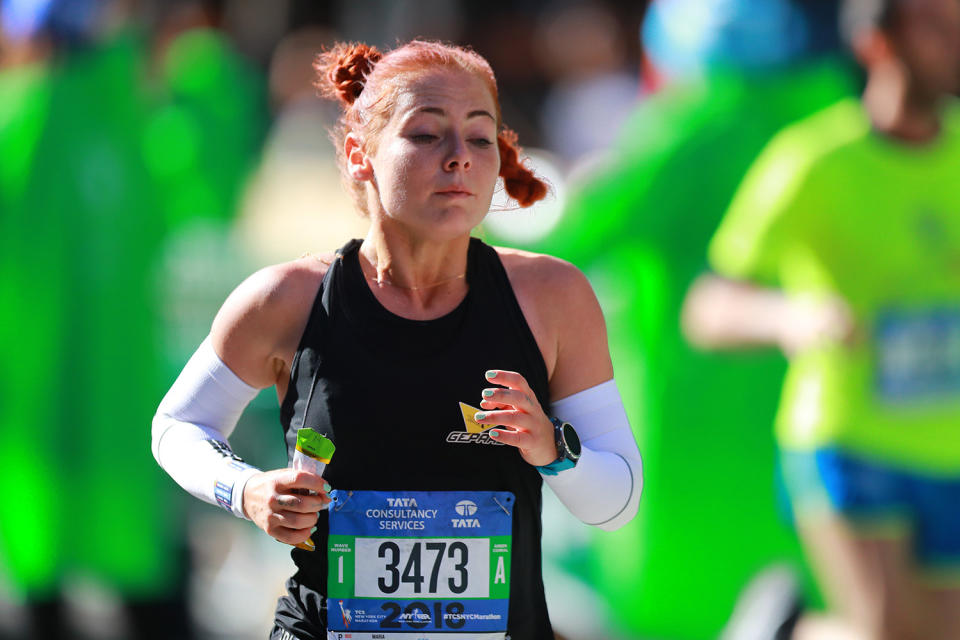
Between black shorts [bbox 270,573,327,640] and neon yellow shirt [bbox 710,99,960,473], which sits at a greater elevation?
neon yellow shirt [bbox 710,99,960,473]

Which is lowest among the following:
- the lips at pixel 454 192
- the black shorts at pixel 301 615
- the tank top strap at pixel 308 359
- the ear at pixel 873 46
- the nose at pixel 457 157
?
the black shorts at pixel 301 615

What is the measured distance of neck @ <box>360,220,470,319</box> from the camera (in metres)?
2.63

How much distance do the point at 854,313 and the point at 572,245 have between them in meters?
1.26

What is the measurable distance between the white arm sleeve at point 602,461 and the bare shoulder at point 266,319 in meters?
0.50

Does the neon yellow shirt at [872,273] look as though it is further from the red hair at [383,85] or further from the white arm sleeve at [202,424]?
the white arm sleeve at [202,424]

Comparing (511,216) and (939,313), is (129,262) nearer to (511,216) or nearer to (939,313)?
(511,216)

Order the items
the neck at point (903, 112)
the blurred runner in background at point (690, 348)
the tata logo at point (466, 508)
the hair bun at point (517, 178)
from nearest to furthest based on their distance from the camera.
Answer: the tata logo at point (466, 508)
the hair bun at point (517, 178)
the neck at point (903, 112)
the blurred runner in background at point (690, 348)

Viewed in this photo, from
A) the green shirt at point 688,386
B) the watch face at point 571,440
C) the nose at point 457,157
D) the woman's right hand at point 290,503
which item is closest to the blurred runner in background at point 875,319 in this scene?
the green shirt at point 688,386

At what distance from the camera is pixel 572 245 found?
208 inches

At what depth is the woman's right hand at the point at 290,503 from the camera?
231 cm

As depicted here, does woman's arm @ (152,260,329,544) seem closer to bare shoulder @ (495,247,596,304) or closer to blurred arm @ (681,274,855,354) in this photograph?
bare shoulder @ (495,247,596,304)

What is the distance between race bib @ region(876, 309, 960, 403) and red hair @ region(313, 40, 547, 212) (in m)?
1.89

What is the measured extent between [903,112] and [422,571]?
2564 mm

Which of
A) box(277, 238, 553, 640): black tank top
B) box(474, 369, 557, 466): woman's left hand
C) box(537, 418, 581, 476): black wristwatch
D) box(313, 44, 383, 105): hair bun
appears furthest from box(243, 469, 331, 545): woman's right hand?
box(313, 44, 383, 105): hair bun
